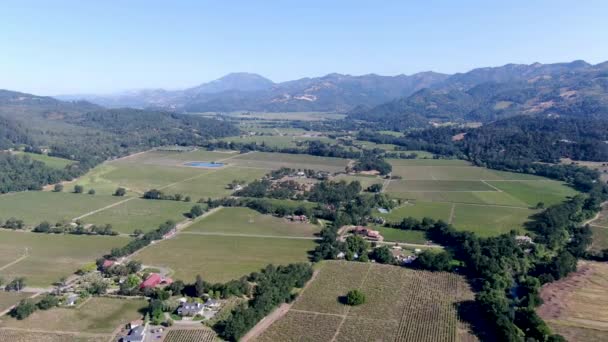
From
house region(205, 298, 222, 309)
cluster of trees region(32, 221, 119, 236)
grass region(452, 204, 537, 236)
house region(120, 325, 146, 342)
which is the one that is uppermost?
grass region(452, 204, 537, 236)

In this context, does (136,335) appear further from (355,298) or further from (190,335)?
(355,298)

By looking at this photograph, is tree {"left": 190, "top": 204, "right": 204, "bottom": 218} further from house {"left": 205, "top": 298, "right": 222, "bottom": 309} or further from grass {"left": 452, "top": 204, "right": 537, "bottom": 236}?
grass {"left": 452, "top": 204, "right": 537, "bottom": 236}

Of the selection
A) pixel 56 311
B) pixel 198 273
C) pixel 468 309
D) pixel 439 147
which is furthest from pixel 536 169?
pixel 56 311

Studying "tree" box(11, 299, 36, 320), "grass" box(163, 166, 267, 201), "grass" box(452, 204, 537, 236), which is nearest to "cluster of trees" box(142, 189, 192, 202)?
"grass" box(163, 166, 267, 201)

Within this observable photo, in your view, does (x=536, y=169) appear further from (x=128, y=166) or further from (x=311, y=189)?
(x=128, y=166)

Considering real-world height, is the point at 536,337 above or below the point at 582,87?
below
